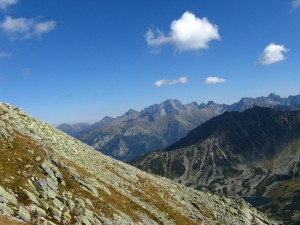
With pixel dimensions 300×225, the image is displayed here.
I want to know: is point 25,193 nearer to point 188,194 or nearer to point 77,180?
point 77,180

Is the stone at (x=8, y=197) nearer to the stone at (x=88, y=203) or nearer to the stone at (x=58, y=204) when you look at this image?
the stone at (x=58, y=204)

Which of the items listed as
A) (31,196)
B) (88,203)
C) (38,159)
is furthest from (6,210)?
(38,159)

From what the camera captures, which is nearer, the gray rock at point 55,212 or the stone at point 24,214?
the stone at point 24,214

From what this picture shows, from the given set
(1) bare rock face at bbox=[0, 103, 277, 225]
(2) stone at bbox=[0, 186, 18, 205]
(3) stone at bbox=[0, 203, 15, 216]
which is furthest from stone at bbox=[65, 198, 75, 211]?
(3) stone at bbox=[0, 203, 15, 216]

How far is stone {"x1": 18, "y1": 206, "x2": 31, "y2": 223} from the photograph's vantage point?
39.3m

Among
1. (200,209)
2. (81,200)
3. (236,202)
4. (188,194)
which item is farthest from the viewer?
(236,202)

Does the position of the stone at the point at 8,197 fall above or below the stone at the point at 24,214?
above

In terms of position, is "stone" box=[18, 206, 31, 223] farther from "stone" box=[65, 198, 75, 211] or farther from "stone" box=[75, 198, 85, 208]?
"stone" box=[75, 198, 85, 208]

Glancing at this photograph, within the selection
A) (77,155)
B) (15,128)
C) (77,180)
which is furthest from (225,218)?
(15,128)

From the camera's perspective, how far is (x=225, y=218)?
9406cm

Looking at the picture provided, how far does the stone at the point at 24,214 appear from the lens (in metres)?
39.3

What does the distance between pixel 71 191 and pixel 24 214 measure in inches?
601

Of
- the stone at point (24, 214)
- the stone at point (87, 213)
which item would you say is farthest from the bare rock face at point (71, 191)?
the stone at point (87, 213)

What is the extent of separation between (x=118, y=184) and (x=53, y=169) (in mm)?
21442
